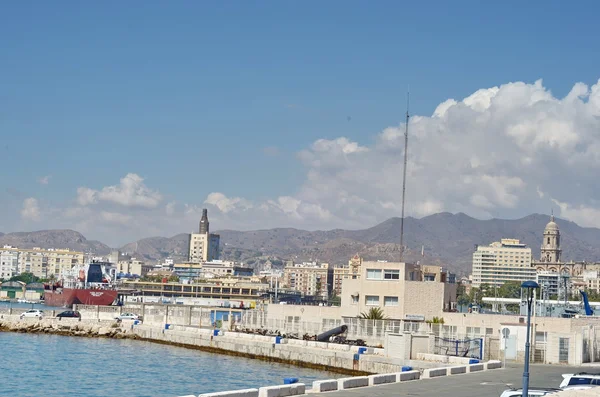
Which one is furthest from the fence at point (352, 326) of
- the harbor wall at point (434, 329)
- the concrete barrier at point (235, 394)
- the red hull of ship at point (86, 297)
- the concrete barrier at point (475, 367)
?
the red hull of ship at point (86, 297)

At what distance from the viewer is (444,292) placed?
68562 millimetres

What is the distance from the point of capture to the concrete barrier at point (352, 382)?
2824 centimetres

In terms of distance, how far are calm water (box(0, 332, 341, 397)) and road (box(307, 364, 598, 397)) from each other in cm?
1068

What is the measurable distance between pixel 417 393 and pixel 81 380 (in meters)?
22.9

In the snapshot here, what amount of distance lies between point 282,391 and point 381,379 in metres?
6.16

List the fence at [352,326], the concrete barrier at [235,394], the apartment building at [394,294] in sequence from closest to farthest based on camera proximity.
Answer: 1. the concrete barrier at [235,394]
2. the fence at [352,326]
3. the apartment building at [394,294]

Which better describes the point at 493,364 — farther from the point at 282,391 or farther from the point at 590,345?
Answer: the point at 282,391

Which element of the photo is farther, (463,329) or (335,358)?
(463,329)

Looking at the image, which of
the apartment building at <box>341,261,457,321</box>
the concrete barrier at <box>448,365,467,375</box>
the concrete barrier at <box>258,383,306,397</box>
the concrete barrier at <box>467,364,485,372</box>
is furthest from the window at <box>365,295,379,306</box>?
the concrete barrier at <box>258,383,306,397</box>

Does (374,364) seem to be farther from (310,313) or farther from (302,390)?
(310,313)

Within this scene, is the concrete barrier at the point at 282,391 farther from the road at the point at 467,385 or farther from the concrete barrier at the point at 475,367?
the concrete barrier at the point at 475,367

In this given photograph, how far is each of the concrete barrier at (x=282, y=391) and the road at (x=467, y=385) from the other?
1.61ft

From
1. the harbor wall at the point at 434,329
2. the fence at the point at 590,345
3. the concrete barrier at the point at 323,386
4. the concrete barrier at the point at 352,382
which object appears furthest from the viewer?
the fence at the point at 590,345


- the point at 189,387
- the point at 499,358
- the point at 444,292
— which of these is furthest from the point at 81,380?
the point at 444,292
